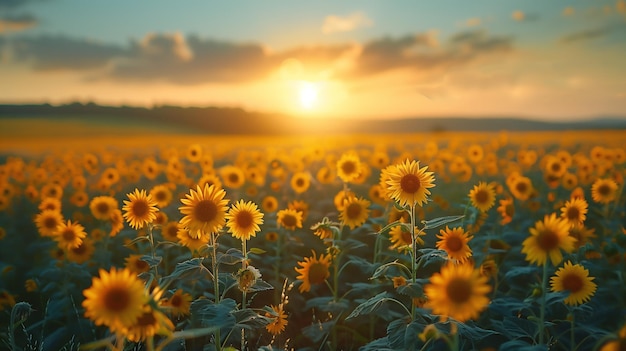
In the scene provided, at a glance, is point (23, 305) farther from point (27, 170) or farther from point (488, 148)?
point (488, 148)

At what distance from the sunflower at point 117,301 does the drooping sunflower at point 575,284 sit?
8.79 feet

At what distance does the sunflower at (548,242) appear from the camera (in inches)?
111

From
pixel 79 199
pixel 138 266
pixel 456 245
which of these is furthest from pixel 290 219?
pixel 79 199

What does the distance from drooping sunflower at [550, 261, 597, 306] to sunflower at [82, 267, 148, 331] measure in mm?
2680

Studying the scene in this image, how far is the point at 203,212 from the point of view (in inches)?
141

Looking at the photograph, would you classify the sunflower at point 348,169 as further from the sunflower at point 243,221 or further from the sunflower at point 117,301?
the sunflower at point 117,301

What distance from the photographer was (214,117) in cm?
6047

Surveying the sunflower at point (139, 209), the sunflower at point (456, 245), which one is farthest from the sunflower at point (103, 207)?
the sunflower at point (456, 245)

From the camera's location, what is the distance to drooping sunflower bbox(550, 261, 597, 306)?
3.46 m

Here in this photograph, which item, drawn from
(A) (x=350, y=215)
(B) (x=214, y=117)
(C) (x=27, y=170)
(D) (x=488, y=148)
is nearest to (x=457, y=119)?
(B) (x=214, y=117)

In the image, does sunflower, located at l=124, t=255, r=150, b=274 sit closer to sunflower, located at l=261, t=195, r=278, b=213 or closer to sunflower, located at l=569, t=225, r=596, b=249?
sunflower, located at l=261, t=195, r=278, b=213

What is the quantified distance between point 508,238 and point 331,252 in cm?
273

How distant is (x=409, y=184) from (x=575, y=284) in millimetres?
1260

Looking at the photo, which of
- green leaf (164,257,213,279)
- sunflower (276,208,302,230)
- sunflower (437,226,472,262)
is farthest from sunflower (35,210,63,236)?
sunflower (437,226,472,262)
